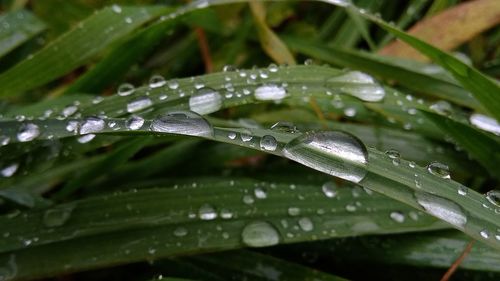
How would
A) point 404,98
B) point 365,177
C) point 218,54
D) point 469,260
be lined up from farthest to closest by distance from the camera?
point 218,54, point 404,98, point 469,260, point 365,177

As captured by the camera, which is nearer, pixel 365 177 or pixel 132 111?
pixel 365 177

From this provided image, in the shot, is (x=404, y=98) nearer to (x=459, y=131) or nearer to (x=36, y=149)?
(x=459, y=131)

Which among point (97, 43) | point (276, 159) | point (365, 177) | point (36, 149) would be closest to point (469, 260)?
point (365, 177)

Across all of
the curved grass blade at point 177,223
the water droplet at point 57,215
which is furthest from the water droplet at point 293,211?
the water droplet at point 57,215

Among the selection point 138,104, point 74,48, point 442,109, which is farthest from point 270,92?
point 74,48

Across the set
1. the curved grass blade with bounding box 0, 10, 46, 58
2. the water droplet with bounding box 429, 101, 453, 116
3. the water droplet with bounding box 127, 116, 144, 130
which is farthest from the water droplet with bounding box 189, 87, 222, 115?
the curved grass blade with bounding box 0, 10, 46, 58

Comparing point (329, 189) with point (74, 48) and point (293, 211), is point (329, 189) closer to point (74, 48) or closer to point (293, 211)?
point (293, 211)

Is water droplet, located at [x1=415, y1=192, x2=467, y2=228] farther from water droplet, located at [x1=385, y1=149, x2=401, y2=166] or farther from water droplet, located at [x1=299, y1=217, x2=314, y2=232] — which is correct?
water droplet, located at [x1=299, y1=217, x2=314, y2=232]
